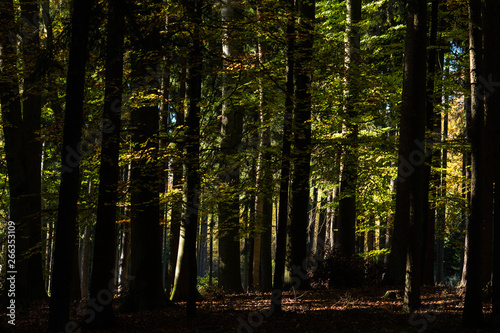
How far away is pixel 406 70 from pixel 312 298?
22.0 ft

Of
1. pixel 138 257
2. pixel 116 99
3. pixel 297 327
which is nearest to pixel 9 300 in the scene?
pixel 138 257

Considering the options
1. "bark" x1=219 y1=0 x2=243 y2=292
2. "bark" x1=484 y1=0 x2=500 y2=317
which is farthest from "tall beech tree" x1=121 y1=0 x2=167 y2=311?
"bark" x1=484 y1=0 x2=500 y2=317

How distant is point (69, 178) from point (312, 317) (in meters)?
5.88

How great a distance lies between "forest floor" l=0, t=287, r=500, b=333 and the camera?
8375 millimetres

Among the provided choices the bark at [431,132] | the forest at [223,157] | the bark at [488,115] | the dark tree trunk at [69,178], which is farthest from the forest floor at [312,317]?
the dark tree trunk at [69,178]

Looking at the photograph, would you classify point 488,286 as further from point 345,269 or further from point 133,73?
point 133,73

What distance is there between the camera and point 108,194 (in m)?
9.27

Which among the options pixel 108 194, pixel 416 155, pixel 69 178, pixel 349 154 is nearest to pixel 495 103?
pixel 416 155

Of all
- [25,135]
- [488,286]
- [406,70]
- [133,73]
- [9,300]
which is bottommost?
[9,300]

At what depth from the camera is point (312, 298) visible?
12.0 m

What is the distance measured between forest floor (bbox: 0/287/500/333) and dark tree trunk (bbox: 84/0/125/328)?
65 centimetres

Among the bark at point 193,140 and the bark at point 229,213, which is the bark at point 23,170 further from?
the bark at point 229,213

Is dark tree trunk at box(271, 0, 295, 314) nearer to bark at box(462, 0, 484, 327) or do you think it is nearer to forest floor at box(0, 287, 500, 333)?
forest floor at box(0, 287, 500, 333)

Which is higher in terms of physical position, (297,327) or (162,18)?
(162,18)
